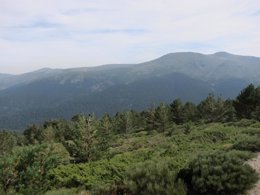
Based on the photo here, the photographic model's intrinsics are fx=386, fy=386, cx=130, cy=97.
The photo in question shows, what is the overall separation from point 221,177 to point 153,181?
1.95m

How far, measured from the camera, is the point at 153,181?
11172mm

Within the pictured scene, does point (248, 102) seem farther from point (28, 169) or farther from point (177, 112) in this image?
point (28, 169)

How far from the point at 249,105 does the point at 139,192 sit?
44285 millimetres

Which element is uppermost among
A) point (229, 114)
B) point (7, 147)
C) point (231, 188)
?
point (231, 188)

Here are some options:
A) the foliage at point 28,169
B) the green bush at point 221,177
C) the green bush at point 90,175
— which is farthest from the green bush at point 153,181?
the foliage at point 28,169

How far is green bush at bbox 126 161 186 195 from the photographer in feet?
35.2

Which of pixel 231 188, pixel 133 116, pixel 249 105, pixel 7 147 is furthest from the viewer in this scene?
pixel 133 116

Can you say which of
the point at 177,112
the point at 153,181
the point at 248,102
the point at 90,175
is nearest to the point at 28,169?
the point at 90,175

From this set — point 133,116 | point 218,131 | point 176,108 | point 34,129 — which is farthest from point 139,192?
point 34,129

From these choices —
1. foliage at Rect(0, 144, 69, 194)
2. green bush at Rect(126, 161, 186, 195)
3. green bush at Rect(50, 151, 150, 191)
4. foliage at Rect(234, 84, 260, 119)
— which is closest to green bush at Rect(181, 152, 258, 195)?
green bush at Rect(126, 161, 186, 195)

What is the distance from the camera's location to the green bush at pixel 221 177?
11.0m

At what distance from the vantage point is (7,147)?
58750 mm

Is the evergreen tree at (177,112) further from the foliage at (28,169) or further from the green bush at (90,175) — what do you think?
the foliage at (28,169)

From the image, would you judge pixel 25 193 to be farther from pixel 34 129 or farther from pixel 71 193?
pixel 34 129
